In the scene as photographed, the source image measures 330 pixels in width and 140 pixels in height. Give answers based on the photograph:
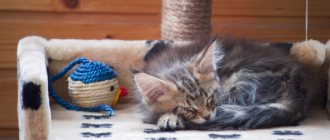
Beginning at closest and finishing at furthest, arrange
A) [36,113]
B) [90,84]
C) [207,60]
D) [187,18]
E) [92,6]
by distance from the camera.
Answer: [36,113]
[207,60]
[90,84]
[187,18]
[92,6]

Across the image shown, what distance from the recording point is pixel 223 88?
5.69ft

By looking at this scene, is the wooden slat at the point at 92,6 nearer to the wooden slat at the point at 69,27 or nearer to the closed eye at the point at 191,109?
the wooden slat at the point at 69,27

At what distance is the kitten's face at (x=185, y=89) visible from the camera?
1.63 metres

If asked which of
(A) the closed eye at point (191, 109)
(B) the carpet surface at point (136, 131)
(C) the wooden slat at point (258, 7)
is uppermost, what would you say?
(C) the wooden slat at point (258, 7)

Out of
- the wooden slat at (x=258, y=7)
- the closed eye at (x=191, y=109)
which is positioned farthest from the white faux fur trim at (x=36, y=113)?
the wooden slat at (x=258, y=7)

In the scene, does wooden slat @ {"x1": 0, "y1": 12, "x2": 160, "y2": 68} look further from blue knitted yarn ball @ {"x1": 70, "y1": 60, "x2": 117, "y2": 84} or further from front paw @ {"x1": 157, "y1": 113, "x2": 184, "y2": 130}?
front paw @ {"x1": 157, "y1": 113, "x2": 184, "y2": 130}

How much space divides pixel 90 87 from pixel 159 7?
0.70 m

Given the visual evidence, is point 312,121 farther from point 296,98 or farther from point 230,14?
point 230,14

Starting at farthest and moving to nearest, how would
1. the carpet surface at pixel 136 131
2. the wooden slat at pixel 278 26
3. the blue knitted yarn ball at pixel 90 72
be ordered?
the wooden slat at pixel 278 26 → the blue knitted yarn ball at pixel 90 72 → the carpet surface at pixel 136 131

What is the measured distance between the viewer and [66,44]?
1952mm

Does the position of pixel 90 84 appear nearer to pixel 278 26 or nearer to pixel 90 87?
pixel 90 87

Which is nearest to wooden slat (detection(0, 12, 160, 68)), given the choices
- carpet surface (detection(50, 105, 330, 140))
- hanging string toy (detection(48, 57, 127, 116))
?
hanging string toy (detection(48, 57, 127, 116))

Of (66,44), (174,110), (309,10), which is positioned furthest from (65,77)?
(309,10)

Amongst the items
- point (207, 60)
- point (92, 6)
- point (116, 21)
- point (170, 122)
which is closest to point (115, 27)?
point (116, 21)
